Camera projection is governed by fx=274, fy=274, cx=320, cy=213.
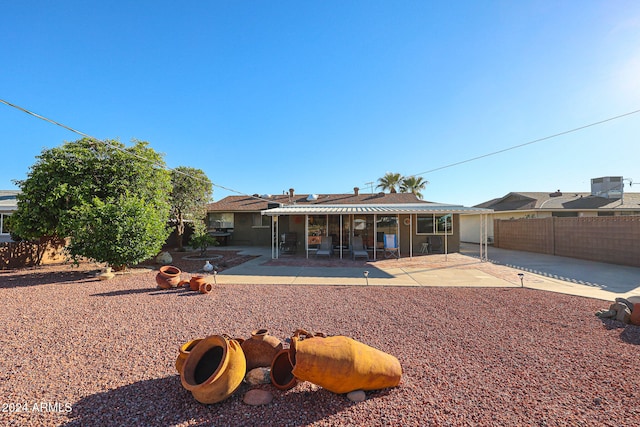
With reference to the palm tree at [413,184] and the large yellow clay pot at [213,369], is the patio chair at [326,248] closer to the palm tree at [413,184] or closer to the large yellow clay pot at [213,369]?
the large yellow clay pot at [213,369]

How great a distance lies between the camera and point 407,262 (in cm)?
1133

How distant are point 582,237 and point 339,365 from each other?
47.5 feet

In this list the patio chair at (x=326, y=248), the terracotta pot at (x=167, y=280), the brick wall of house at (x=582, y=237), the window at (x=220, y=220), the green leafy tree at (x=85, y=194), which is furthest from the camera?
the window at (x=220, y=220)

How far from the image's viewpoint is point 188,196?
14523 millimetres

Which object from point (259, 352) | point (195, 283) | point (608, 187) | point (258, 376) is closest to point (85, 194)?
point (195, 283)

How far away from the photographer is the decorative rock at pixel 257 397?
2480mm

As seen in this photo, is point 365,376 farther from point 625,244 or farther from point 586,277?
point 625,244

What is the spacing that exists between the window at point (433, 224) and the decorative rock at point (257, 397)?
1298 cm

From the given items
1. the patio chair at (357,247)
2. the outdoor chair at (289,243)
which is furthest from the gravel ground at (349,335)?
the outdoor chair at (289,243)

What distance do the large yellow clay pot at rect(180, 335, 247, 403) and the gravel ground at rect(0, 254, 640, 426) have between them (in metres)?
0.16

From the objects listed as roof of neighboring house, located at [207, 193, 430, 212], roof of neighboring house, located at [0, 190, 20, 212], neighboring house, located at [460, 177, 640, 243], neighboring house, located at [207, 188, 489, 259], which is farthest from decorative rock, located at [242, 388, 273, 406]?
roof of neighboring house, located at [0, 190, 20, 212]

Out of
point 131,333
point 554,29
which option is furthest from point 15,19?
point 554,29

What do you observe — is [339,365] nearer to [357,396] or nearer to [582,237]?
[357,396]

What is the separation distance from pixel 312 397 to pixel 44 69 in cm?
1041
